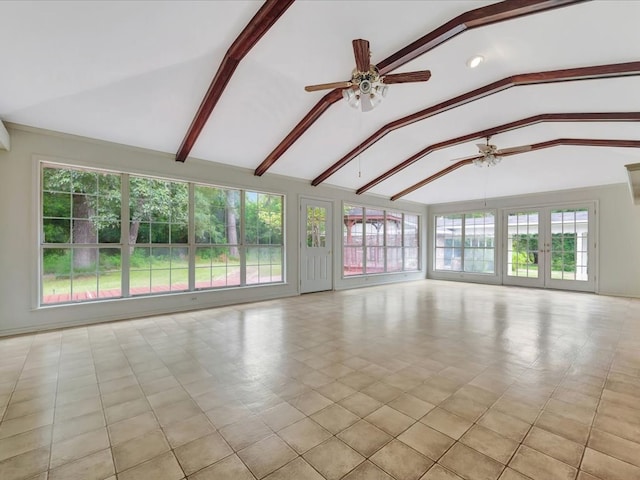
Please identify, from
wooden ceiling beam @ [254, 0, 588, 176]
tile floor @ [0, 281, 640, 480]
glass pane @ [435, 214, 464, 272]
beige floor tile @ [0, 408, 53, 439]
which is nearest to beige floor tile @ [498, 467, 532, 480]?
tile floor @ [0, 281, 640, 480]

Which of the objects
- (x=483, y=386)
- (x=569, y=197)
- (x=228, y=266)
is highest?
(x=569, y=197)

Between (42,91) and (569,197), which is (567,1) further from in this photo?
(569,197)

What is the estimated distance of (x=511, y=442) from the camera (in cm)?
171

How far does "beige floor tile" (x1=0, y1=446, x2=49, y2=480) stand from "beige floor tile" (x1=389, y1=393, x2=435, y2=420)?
2.05 metres

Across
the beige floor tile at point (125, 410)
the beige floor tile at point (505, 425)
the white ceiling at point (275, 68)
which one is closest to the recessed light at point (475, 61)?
the white ceiling at point (275, 68)

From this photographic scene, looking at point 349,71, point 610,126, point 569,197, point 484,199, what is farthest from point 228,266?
point 569,197

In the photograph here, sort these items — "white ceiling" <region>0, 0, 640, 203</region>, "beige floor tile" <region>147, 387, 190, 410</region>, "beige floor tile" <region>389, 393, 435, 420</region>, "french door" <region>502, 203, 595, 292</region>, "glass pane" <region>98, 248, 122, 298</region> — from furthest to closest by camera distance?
1. "french door" <region>502, 203, 595, 292</region>
2. "glass pane" <region>98, 248, 122, 298</region>
3. "white ceiling" <region>0, 0, 640, 203</region>
4. "beige floor tile" <region>147, 387, 190, 410</region>
5. "beige floor tile" <region>389, 393, 435, 420</region>

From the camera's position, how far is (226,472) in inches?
58.5

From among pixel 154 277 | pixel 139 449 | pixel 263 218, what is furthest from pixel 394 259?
pixel 139 449

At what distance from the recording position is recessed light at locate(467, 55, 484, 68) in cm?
339

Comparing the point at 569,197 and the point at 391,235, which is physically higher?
the point at 569,197

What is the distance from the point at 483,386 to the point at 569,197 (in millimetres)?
7202

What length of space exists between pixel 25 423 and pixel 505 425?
121 inches

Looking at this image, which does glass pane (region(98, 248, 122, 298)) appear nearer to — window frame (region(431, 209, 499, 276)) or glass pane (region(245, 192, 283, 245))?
glass pane (region(245, 192, 283, 245))
